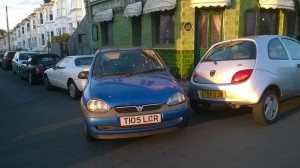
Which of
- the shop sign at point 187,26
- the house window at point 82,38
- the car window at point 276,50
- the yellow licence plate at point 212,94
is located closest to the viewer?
the yellow licence plate at point 212,94

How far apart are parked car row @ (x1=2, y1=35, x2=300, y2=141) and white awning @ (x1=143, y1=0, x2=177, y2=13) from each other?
648 centimetres

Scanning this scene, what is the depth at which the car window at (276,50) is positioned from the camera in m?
6.20

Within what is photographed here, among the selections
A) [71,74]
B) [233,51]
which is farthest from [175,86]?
[71,74]

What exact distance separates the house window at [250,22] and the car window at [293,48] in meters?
6.20

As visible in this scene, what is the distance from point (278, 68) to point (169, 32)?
8.33 m

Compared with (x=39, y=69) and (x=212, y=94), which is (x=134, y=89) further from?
(x=39, y=69)

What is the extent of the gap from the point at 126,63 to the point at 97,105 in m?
1.58

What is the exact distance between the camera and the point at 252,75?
573 centimetres

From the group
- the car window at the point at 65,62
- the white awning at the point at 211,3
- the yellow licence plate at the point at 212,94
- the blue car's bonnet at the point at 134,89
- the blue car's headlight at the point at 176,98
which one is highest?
the white awning at the point at 211,3

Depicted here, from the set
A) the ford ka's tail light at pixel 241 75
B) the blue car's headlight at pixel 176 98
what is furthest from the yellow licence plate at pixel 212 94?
the blue car's headlight at pixel 176 98

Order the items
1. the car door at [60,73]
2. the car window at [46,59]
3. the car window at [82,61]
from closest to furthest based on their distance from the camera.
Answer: the car window at [82,61], the car door at [60,73], the car window at [46,59]

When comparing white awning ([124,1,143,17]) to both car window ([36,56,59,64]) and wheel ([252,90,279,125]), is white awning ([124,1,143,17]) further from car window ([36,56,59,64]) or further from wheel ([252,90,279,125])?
wheel ([252,90,279,125])

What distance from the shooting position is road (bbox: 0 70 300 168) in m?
4.40

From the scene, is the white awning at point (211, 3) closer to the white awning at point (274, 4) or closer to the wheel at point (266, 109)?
the white awning at point (274, 4)
